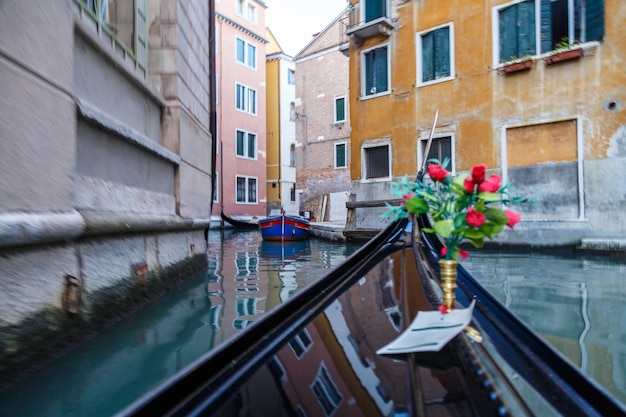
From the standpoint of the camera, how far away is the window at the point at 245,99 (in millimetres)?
15336

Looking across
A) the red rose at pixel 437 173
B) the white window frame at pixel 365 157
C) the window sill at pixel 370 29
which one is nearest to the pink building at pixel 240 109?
the white window frame at pixel 365 157

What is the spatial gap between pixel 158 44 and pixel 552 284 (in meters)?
3.88

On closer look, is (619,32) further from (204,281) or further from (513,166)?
(204,281)

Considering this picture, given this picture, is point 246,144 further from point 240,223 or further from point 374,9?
point 374,9

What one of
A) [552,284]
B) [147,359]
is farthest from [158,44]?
[552,284]

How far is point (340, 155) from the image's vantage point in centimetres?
1473

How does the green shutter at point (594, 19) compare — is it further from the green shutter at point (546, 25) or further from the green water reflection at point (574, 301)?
the green water reflection at point (574, 301)

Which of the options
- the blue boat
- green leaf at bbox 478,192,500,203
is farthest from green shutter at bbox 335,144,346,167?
green leaf at bbox 478,192,500,203

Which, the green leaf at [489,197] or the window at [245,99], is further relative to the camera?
the window at [245,99]

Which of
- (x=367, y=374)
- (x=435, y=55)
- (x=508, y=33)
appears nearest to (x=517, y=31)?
(x=508, y=33)

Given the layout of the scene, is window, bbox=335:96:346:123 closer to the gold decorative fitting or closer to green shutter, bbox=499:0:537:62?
green shutter, bbox=499:0:537:62

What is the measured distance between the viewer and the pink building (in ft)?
47.7

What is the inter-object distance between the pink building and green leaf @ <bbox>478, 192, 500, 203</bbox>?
1352cm

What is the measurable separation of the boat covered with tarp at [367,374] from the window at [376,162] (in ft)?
23.6
